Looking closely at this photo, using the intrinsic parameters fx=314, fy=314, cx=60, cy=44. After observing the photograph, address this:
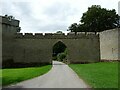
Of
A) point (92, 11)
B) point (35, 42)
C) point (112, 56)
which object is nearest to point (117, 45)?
point (112, 56)

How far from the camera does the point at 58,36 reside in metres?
41.1

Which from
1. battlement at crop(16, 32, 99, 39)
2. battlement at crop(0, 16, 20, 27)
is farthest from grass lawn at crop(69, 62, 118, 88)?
battlement at crop(0, 16, 20, 27)

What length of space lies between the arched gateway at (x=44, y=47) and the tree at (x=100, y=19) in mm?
20880

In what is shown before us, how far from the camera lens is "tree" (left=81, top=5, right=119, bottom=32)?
61.6 metres

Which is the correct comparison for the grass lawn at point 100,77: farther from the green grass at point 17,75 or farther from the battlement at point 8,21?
the battlement at point 8,21

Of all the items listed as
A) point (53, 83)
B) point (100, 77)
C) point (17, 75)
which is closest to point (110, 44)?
point (17, 75)

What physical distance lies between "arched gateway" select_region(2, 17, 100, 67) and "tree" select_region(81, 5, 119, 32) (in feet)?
68.5

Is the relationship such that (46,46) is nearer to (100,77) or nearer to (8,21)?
(8,21)

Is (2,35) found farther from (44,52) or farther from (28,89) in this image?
(28,89)

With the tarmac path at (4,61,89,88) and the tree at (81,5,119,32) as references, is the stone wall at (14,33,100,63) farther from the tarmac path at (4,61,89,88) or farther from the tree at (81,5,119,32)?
the tree at (81,5,119,32)

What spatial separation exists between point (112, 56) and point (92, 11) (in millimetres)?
27521

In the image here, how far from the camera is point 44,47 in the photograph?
40.8m

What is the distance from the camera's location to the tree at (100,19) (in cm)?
6162

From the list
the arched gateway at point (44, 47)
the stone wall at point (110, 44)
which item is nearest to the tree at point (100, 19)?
the arched gateway at point (44, 47)
